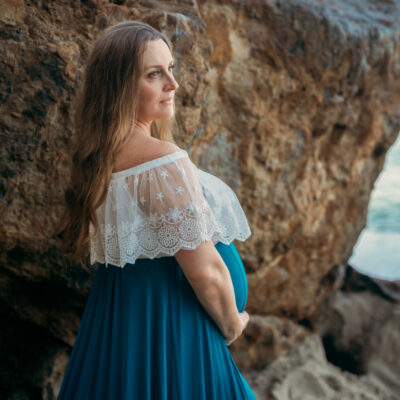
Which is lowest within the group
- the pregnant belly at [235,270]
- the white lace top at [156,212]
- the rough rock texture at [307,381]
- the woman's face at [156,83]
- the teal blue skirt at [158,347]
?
the rough rock texture at [307,381]

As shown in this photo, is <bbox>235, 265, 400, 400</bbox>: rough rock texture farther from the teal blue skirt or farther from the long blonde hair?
the long blonde hair

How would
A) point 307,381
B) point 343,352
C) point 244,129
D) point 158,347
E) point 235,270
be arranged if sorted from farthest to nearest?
point 343,352 < point 307,381 < point 244,129 < point 235,270 < point 158,347

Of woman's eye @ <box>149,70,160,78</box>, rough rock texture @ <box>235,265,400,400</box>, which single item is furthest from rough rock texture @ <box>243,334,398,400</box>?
woman's eye @ <box>149,70,160,78</box>

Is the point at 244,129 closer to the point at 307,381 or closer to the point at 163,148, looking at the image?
the point at 163,148

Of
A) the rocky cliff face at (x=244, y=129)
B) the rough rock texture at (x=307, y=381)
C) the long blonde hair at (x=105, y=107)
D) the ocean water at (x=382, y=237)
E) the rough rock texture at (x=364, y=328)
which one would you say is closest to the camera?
the long blonde hair at (x=105, y=107)

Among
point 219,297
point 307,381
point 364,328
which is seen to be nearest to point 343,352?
point 364,328

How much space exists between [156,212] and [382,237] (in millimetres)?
10141

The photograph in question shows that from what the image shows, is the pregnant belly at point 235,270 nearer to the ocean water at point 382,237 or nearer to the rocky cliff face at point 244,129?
the rocky cliff face at point 244,129

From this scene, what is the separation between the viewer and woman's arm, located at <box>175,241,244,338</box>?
124 centimetres

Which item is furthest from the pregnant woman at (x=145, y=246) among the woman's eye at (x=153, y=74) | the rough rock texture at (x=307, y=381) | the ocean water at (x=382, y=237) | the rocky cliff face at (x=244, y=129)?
the ocean water at (x=382, y=237)

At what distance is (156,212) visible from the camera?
4.00 ft

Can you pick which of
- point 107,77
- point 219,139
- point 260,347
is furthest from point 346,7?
point 260,347

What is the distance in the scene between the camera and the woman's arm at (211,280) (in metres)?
1.24

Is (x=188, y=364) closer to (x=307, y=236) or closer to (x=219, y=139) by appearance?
(x=219, y=139)
